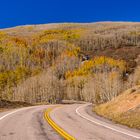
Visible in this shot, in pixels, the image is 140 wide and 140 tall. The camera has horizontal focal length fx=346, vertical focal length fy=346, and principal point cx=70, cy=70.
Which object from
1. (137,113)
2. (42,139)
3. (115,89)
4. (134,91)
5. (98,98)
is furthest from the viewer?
(98,98)

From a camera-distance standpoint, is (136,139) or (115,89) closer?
(136,139)

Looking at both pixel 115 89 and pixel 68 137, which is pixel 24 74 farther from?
pixel 68 137

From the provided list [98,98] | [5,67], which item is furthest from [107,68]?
[98,98]

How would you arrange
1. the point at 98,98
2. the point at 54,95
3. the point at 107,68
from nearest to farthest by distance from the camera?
the point at 98,98, the point at 54,95, the point at 107,68

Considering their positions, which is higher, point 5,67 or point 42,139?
point 5,67

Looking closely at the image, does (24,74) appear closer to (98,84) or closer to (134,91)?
(98,84)

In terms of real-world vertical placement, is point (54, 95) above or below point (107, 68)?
below

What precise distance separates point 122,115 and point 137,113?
1832 mm

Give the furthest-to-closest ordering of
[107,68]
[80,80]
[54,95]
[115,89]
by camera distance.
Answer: [107,68] → [80,80] → [54,95] → [115,89]

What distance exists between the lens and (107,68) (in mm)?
195250

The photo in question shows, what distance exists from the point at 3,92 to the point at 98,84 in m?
37.6

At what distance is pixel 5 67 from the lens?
197 meters

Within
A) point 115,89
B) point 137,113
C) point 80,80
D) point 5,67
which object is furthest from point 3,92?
point 137,113

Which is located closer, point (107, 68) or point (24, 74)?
point (24, 74)
